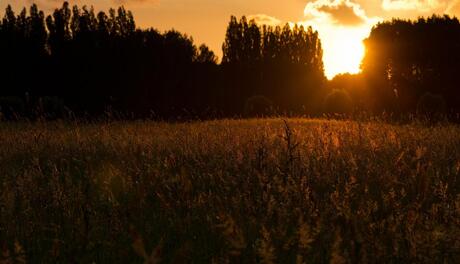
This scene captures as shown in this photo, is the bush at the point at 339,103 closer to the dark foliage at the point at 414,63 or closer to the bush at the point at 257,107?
the bush at the point at 257,107

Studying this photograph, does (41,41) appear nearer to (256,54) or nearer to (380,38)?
(256,54)

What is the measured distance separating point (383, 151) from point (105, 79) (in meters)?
34.3

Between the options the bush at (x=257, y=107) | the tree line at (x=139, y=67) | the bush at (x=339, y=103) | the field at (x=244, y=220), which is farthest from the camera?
the tree line at (x=139, y=67)

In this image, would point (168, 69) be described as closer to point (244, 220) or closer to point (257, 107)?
point (257, 107)

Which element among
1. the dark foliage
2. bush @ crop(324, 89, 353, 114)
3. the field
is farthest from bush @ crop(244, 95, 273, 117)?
the field

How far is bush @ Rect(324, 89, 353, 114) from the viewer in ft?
101

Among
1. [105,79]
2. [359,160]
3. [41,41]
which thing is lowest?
[359,160]

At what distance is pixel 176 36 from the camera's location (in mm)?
47531

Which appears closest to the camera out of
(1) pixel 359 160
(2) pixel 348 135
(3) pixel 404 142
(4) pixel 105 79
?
(1) pixel 359 160

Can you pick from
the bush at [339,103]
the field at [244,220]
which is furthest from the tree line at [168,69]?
the field at [244,220]

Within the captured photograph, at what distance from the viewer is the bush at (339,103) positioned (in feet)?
101

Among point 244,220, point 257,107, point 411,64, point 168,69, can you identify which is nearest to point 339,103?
point 257,107

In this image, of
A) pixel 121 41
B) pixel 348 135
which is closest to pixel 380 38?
pixel 121 41

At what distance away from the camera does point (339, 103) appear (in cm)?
3092
